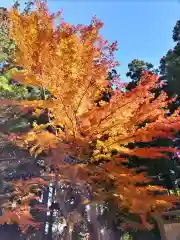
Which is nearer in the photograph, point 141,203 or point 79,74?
point 79,74

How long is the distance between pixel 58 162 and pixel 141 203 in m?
3.51

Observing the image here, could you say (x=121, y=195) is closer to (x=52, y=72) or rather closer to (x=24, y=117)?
(x=52, y=72)

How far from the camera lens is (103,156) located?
980 cm

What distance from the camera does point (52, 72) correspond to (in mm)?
8602

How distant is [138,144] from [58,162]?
264 inches

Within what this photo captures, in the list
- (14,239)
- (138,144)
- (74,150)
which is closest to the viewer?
(74,150)

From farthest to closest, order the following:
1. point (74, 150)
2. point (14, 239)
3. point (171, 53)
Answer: point (14, 239), point (171, 53), point (74, 150)

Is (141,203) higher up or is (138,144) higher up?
(138,144)

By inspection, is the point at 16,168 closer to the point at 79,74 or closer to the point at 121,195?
the point at 121,195

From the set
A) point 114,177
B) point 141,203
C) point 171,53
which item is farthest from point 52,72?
point 171,53

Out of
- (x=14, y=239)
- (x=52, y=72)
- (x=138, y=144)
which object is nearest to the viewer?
(x=52, y=72)

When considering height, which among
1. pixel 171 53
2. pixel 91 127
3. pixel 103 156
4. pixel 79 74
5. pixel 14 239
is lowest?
pixel 14 239

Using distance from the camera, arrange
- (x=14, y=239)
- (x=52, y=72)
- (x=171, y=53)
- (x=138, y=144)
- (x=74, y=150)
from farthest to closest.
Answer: (x=14, y=239), (x=171, y=53), (x=138, y=144), (x=74, y=150), (x=52, y=72)

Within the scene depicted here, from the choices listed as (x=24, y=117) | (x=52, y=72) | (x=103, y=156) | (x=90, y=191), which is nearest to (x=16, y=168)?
(x=24, y=117)
